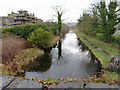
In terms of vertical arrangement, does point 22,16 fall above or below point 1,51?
above

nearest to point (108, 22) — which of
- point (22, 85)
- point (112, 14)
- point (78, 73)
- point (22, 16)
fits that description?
point (112, 14)

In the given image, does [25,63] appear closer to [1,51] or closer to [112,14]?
[1,51]

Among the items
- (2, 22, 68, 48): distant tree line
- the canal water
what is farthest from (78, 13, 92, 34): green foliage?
the canal water

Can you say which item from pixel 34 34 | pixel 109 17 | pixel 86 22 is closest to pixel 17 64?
pixel 34 34

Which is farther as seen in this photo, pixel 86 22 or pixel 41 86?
pixel 86 22

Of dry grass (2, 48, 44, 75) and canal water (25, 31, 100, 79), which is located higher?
dry grass (2, 48, 44, 75)

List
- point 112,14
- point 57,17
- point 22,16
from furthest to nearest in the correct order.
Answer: point 22,16
point 57,17
point 112,14

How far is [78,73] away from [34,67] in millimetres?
4231

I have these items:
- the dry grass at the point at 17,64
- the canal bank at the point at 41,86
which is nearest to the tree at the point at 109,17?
the dry grass at the point at 17,64

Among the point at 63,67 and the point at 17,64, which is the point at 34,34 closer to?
the point at 17,64

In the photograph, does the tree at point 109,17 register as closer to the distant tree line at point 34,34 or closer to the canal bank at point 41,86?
the distant tree line at point 34,34

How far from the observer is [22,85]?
4.72 feet

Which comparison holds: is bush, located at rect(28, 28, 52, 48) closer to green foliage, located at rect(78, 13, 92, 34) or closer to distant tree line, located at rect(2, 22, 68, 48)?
distant tree line, located at rect(2, 22, 68, 48)

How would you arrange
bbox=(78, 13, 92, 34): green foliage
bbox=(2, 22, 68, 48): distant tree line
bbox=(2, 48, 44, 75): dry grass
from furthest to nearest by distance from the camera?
bbox=(78, 13, 92, 34): green foliage → bbox=(2, 22, 68, 48): distant tree line → bbox=(2, 48, 44, 75): dry grass
